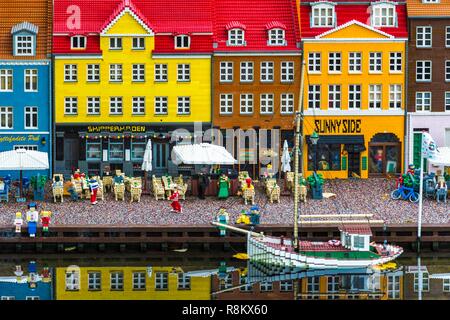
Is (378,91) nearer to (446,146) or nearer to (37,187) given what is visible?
(446,146)

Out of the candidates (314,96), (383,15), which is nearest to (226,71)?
(314,96)

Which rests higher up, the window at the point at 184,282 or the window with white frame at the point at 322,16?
the window with white frame at the point at 322,16

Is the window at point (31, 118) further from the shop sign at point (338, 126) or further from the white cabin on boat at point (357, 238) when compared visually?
the white cabin on boat at point (357, 238)

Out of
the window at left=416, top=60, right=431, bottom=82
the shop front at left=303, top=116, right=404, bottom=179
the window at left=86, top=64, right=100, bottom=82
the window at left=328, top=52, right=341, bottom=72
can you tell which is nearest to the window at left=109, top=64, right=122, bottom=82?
the window at left=86, top=64, right=100, bottom=82

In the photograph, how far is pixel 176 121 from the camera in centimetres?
8375

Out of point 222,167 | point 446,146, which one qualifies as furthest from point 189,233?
point 446,146

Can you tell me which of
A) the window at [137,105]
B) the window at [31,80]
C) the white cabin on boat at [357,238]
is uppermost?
the window at [31,80]

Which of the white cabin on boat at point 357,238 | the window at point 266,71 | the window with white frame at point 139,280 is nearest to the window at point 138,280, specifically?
the window with white frame at point 139,280

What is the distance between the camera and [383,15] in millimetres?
83938

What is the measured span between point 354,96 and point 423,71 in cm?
439

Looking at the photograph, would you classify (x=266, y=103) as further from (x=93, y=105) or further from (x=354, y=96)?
(x=93, y=105)

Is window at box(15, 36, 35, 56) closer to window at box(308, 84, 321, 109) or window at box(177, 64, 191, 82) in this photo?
window at box(177, 64, 191, 82)

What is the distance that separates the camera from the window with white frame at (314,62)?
8356 centimetres

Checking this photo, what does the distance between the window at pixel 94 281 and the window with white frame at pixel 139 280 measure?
1.50 meters
